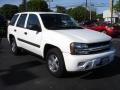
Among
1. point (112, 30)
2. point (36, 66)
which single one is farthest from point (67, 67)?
point (112, 30)

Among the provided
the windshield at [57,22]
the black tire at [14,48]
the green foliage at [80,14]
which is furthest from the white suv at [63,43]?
the green foliage at [80,14]

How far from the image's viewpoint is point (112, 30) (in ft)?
67.2

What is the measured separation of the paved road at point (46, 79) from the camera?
21.3ft

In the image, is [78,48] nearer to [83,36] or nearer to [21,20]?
[83,36]

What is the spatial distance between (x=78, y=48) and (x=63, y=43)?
42 centimetres

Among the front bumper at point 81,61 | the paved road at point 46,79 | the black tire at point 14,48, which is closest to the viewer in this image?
the paved road at point 46,79

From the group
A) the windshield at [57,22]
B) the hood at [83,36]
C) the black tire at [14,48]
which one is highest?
the windshield at [57,22]

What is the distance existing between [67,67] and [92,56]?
27.0 inches

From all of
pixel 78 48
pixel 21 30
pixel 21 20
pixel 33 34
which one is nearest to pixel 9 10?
pixel 21 20

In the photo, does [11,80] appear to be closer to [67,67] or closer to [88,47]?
[67,67]

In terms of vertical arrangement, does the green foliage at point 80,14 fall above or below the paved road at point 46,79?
below

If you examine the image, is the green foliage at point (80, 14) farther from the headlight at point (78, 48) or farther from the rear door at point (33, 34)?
the headlight at point (78, 48)

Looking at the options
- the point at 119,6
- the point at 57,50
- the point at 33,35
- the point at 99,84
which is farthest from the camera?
the point at 119,6

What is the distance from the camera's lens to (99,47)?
7043 millimetres
